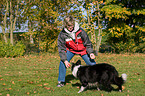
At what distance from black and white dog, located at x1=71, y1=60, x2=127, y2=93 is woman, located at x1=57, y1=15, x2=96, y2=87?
0.40 m

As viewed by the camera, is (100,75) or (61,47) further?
(61,47)

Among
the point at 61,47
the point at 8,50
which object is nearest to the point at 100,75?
the point at 61,47

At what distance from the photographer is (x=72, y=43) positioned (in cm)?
557

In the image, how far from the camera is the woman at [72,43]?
539 centimetres

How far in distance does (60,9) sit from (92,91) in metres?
14.9

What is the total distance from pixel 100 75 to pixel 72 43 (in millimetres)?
1312

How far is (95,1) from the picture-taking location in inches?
745

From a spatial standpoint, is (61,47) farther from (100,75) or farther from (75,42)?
(100,75)

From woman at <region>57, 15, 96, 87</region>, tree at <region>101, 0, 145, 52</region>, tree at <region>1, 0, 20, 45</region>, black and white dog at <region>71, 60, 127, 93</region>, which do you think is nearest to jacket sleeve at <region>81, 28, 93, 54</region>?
woman at <region>57, 15, 96, 87</region>

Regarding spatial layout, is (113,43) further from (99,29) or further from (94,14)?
(94,14)

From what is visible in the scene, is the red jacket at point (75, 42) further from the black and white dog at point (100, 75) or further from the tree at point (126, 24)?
the tree at point (126, 24)

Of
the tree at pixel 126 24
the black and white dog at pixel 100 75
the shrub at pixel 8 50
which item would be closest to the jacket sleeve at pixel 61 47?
the black and white dog at pixel 100 75

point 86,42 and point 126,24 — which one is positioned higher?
point 126,24

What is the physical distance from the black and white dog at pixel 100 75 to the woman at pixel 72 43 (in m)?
0.40
